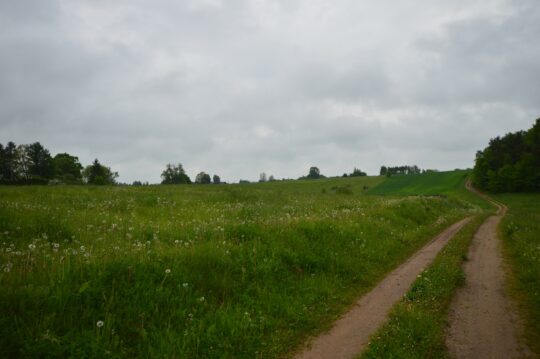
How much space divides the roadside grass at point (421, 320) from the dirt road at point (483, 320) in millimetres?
225

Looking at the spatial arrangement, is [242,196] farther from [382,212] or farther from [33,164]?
[33,164]

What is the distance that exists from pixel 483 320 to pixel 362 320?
8.77 feet

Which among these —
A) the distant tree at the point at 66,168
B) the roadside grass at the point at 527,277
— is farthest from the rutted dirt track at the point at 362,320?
the distant tree at the point at 66,168

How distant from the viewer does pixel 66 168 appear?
3681 inches

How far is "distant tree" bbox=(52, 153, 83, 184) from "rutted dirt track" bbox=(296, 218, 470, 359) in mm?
96826

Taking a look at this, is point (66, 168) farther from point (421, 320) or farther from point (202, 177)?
point (421, 320)

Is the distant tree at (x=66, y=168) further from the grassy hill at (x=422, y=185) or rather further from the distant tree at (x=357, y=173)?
the distant tree at (x=357, y=173)

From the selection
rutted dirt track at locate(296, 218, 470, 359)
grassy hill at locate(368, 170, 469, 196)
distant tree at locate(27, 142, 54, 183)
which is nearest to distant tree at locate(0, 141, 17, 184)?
distant tree at locate(27, 142, 54, 183)

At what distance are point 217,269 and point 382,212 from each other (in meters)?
15.1

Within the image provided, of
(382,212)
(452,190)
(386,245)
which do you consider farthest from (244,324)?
(452,190)

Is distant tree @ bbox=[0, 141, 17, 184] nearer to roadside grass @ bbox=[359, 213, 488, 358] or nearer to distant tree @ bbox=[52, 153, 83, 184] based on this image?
distant tree @ bbox=[52, 153, 83, 184]

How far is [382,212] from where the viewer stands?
2052 cm

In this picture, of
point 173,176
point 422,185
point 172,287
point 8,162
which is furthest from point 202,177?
point 172,287

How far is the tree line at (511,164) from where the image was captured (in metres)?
65.6
